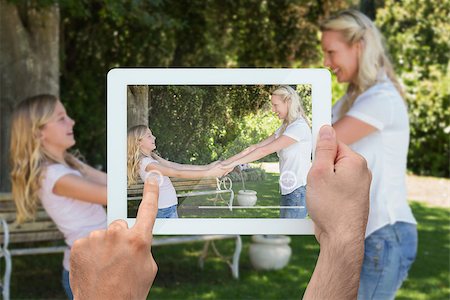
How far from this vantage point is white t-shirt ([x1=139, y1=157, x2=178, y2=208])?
1.30 m

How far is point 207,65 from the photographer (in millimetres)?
9414

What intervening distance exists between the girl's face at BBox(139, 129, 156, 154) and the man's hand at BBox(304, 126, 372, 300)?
0.30 metres

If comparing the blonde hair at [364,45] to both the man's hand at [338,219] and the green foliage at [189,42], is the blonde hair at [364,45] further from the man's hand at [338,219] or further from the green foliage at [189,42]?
the green foliage at [189,42]

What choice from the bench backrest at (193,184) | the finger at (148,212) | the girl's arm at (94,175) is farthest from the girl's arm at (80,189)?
the finger at (148,212)

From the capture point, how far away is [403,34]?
13.1 metres

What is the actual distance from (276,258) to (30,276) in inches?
81.0

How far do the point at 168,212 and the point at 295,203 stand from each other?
213 millimetres

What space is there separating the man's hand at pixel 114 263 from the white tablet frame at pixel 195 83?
0.63 ft

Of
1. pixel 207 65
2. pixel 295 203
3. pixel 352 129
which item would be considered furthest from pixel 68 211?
pixel 207 65

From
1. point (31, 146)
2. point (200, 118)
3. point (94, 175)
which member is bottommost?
point (94, 175)

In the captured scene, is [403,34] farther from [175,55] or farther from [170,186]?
[170,186]

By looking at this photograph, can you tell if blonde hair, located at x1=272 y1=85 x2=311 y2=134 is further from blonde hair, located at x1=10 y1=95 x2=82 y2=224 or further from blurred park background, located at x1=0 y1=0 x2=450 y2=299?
blonde hair, located at x1=10 y1=95 x2=82 y2=224

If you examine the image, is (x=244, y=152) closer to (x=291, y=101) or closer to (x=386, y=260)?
(x=291, y=101)

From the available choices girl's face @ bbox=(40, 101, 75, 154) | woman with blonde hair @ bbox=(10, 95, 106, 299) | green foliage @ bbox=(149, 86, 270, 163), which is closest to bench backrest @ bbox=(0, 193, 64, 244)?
woman with blonde hair @ bbox=(10, 95, 106, 299)
